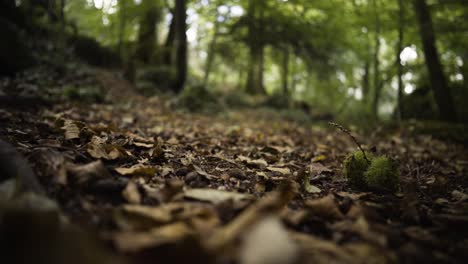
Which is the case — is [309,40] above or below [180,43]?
above

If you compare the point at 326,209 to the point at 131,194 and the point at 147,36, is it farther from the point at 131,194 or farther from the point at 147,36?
the point at 147,36

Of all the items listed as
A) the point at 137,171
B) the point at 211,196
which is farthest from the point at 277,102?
the point at 211,196

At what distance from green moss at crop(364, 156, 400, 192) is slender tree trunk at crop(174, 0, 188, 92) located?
7.29 metres

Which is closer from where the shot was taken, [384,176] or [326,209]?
[326,209]

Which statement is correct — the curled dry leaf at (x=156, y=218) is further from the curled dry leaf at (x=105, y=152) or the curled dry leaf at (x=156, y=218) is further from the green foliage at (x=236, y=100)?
the green foliage at (x=236, y=100)

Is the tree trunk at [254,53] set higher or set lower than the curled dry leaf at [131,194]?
higher

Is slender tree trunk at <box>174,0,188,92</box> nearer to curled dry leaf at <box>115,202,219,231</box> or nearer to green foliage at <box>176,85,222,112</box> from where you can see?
green foliage at <box>176,85,222,112</box>

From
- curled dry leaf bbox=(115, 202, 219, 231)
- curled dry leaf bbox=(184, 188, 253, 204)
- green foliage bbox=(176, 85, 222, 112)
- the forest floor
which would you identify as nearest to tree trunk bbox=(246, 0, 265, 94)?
green foliage bbox=(176, 85, 222, 112)

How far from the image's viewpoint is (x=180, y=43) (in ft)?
26.7

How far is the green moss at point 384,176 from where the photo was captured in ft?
5.48

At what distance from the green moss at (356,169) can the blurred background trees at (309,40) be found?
16.0ft

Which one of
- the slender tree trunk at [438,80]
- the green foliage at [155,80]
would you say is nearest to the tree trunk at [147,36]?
the green foliage at [155,80]

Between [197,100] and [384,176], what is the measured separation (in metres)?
5.47

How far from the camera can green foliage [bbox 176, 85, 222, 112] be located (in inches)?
261
